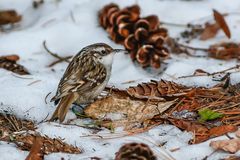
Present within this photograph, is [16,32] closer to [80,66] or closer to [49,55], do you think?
[49,55]

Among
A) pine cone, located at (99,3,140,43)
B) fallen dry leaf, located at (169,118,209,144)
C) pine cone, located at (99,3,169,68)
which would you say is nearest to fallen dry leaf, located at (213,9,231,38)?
pine cone, located at (99,3,169,68)

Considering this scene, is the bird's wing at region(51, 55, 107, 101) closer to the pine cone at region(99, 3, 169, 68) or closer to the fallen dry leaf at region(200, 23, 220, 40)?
the pine cone at region(99, 3, 169, 68)

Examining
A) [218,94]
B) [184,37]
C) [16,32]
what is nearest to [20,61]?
[16,32]

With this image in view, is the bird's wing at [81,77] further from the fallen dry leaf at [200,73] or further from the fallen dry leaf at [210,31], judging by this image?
the fallen dry leaf at [210,31]

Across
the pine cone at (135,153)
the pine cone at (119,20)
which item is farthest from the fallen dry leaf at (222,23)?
the pine cone at (135,153)

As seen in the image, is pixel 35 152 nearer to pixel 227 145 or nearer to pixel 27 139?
pixel 27 139

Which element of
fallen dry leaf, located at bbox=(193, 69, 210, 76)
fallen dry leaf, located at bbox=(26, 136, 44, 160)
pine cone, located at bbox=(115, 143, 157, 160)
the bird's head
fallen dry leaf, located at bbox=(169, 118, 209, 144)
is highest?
the bird's head

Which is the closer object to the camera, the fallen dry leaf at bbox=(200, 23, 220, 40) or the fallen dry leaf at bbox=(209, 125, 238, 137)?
the fallen dry leaf at bbox=(209, 125, 238, 137)
